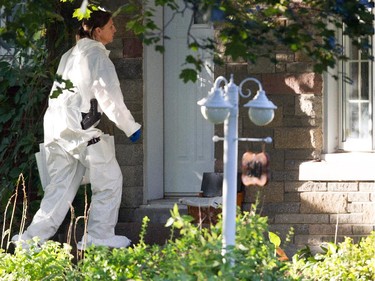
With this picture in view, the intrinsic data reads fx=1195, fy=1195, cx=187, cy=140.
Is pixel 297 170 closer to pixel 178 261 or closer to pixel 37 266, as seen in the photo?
pixel 37 266

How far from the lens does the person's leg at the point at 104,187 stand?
894 cm

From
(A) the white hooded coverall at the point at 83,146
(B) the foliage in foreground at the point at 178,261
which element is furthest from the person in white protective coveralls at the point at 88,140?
(B) the foliage in foreground at the point at 178,261

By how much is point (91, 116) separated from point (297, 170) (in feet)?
5.35

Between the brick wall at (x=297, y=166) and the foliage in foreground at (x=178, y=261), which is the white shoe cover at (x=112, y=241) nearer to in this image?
the brick wall at (x=297, y=166)

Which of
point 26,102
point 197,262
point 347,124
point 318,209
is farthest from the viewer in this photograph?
point 26,102

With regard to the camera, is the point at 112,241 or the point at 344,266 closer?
the point at 344,266

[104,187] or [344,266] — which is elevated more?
[104,187]

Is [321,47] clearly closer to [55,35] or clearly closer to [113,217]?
[113,217]

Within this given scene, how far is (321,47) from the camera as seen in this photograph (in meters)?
5.68

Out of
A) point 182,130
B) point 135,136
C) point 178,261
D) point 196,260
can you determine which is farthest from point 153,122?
point 196,260

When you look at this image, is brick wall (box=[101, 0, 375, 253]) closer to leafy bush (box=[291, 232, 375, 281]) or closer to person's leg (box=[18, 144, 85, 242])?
person's leg (box=[18, 144, 85, 242])

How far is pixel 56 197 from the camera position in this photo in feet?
29.5

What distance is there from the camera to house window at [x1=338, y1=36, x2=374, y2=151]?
9.16 metres

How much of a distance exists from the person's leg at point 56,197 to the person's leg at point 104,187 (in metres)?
0.17
